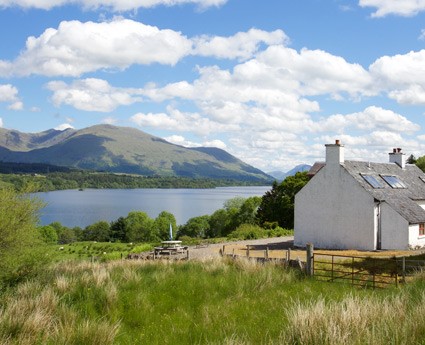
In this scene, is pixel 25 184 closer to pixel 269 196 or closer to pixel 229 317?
pixel 229 317

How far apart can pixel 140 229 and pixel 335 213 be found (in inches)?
2896

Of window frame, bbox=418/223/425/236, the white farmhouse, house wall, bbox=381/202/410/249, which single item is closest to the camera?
house wall, bbox=381/202/410/249

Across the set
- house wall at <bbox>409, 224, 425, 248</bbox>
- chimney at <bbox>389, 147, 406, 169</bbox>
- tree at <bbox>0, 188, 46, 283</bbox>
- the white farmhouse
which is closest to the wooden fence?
the white farmhouse

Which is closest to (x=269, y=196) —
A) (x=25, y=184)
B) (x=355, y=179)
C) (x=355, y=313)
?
(x=355, y=179)

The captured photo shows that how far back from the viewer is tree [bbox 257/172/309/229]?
58.1 metres

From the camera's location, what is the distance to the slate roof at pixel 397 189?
32.0 meters

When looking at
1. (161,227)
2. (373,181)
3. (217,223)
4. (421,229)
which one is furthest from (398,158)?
(161,227)

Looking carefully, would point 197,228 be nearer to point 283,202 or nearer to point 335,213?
point 283,202

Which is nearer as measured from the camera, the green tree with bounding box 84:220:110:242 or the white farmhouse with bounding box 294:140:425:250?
the white farmhouse with bounding box 294:140:425:250

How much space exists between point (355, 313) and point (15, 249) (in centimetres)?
1358

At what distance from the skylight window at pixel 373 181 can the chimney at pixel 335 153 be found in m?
2.11

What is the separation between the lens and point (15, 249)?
57.7ft

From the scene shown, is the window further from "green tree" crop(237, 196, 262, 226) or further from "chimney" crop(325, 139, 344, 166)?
"green tree" crop(237, 196, 262, 226)

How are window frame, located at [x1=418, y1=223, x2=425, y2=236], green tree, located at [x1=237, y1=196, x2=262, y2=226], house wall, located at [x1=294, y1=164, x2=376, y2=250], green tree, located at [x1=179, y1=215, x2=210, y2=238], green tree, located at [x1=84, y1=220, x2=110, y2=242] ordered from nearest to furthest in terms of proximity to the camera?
house wall, located at [x1=294, y1=164, x2=376, y2=250] → window frame, located at [x1=418, y1=223, x2=425, y2=236] → green tree, located at [x1=237, y1=196, x2=262, y2=226] → green tree, located at [x1=179, y1=215, x2=210, y2=238] → green tree, located at [x1=84, y1=220, x2=110, y2=242]
